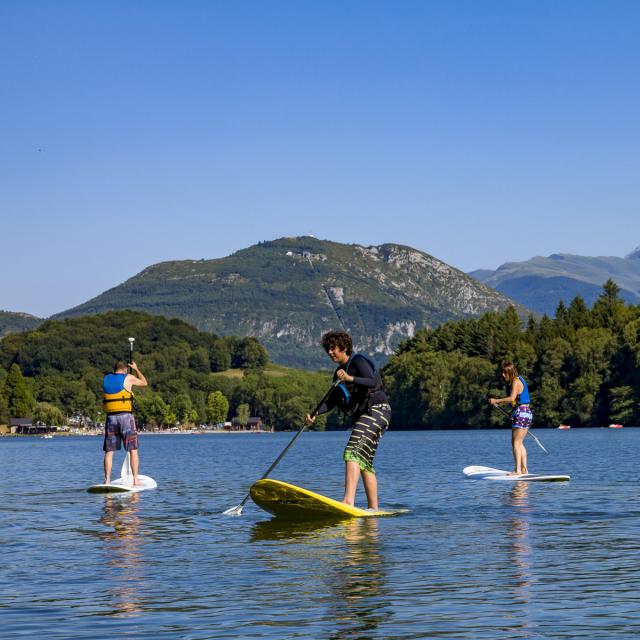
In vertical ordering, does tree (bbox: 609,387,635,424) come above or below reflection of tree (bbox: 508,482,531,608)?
above

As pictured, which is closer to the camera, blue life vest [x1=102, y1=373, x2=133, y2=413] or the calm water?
the calm water

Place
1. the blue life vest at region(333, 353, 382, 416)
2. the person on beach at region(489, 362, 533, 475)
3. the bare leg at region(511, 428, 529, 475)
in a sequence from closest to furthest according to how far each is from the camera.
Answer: the blue life vest at region(333, 353, 382, 416), the person on beach at region(489, 362, 533, 475), the bare leg at region(511, 428, 529, 475)

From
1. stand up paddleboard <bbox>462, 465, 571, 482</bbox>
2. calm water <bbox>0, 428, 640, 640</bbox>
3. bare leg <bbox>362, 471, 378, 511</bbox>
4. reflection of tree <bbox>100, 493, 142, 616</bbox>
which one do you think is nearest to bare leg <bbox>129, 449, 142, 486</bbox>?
reflection of tree <bbox>100, 493, 142, 616</bbox>

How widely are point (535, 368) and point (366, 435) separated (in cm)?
13454

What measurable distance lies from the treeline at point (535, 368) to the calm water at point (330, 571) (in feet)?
388

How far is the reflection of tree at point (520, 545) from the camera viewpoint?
11648 millimetres

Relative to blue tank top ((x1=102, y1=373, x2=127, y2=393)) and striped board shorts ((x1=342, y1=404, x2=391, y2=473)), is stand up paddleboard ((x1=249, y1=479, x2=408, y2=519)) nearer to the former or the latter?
striped board shorts ((x1=342, y1=404, x2=391, y2=473))

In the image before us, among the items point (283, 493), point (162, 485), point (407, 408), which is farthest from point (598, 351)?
point (283, 493)

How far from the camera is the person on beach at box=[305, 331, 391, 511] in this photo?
17297 mm

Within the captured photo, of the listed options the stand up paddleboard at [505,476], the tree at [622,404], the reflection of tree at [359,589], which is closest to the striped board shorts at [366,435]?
the reflection of tree at [359,589]

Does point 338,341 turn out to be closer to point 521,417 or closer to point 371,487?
point 371,487

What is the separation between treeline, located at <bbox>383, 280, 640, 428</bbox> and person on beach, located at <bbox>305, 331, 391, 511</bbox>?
120 m

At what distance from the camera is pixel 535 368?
491 ft

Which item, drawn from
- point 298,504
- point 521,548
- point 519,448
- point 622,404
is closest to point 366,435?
point 298,504
